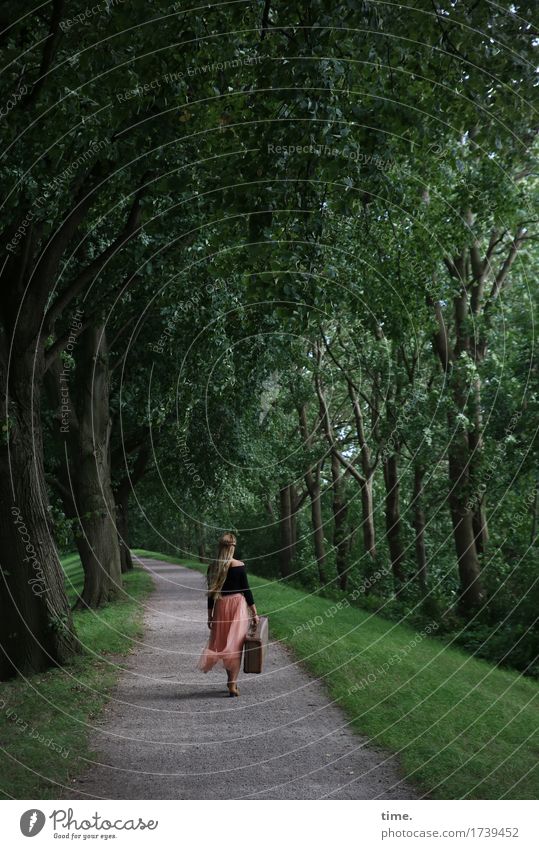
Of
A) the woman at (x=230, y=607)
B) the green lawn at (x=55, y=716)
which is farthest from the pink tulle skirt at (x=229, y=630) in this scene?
the green lawn at (x=55, y=716)

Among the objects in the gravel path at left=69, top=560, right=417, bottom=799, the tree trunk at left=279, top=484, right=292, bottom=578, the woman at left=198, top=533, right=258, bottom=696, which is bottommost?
the gravel path at left=69, top=560, right=417, bottom=799

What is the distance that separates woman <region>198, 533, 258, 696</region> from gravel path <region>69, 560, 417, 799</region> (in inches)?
23.7

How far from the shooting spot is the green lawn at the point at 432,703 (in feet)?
22.1

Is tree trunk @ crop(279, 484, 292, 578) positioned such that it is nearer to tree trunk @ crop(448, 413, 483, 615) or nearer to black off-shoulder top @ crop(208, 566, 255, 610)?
tree trunk @ crop(448, 413, 483, 615)

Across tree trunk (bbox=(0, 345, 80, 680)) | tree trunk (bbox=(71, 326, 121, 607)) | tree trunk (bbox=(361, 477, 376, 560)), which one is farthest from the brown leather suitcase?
tree trunk (bbox=(361, 477, 376, 560))

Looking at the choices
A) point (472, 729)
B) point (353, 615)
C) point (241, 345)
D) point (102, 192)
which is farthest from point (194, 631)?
point (472, 729)

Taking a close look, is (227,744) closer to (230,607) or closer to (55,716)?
(55,716)

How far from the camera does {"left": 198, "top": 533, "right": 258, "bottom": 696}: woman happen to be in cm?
1037

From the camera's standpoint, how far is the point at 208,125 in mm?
10289

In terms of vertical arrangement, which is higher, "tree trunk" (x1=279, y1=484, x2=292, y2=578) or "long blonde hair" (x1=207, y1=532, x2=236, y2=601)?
"tree trunk" (x1=279, y1=484, x2=292, y2=578)

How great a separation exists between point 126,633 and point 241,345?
665cm
